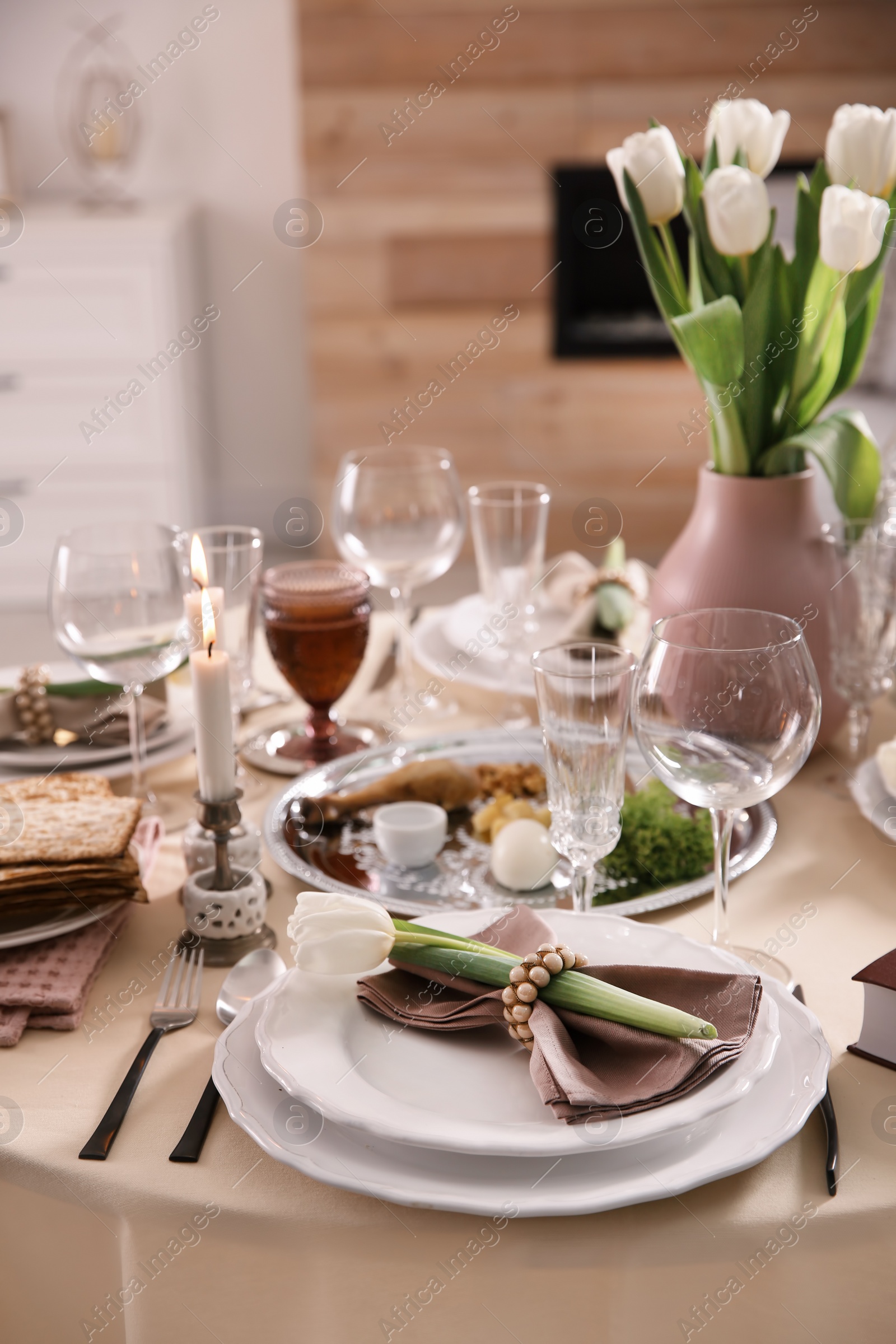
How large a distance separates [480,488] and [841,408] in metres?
0.40

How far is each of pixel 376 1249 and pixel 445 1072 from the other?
0.11 metres

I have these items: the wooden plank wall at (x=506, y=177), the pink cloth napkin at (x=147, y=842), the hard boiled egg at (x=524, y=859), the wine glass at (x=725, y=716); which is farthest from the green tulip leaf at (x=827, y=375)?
the wooden plank wall at (x=506, y=177)

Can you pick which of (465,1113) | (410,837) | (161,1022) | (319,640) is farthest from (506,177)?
(465,1113)

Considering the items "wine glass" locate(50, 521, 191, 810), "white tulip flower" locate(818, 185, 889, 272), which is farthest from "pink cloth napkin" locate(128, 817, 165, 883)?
"white tulip flower" locate(818, 185, 889, 272)

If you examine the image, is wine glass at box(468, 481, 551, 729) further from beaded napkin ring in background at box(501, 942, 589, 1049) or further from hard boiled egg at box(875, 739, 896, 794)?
beaded napkin ring in background at box(501, 942, 589, 1049)

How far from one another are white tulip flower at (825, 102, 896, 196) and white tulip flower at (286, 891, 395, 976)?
794 millimetres

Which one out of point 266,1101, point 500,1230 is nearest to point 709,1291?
point 500,1230

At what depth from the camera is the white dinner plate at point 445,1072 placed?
650 millimetres

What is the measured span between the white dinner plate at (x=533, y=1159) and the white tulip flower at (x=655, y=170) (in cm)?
78

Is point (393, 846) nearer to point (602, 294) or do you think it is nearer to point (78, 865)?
point (78, 865)

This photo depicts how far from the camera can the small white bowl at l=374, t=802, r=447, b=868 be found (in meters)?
1.01

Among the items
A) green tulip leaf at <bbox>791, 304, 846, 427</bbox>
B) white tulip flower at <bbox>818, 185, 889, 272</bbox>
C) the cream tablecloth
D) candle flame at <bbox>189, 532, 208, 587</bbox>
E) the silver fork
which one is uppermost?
white tulip flower at <bbox>818, 185, 889, 272</bbox>

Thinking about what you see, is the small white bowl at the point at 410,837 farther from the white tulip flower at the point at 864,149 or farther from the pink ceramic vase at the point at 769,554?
the white tulip flower at the point at 864,149

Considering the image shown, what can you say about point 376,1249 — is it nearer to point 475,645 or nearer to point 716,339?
point 716,339
